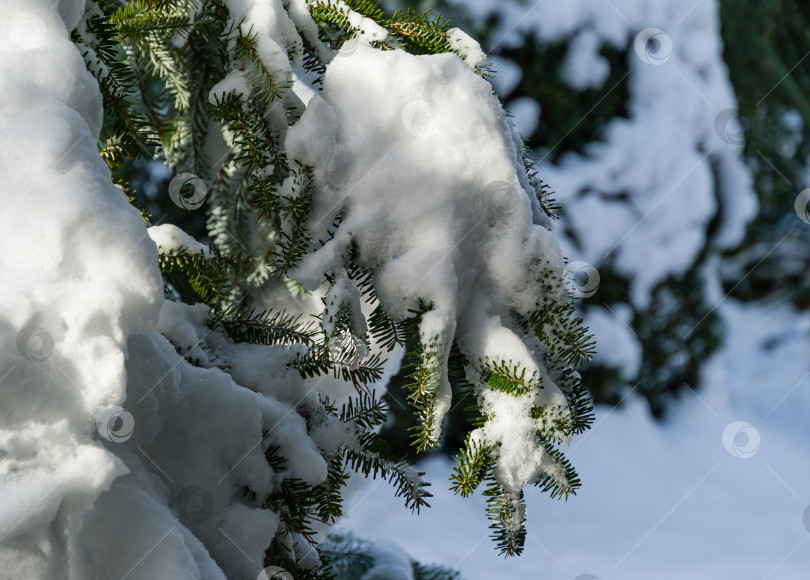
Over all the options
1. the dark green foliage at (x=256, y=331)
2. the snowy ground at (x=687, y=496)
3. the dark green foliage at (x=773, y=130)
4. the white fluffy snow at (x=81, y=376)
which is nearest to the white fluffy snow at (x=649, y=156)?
the dark green foliage at (x=773, y=130)

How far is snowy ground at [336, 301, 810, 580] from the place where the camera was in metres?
3.83

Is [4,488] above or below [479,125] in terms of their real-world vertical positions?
below

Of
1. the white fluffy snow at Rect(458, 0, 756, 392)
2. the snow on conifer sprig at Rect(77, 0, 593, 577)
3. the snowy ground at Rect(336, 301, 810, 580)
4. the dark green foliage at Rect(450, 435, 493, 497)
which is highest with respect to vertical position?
the snow on conifer sprig at Rect(77, 0, 593, 577)

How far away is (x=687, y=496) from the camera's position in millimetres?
4617

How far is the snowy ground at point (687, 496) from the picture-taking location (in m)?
3.83

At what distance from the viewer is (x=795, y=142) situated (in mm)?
4211

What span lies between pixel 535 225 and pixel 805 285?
177 inches

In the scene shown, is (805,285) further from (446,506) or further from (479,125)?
(479,125)

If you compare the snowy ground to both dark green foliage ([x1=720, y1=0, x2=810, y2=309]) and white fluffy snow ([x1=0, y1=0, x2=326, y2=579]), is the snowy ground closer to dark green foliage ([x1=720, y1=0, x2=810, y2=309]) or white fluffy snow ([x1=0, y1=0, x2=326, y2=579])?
dark green foliage ([x1=720, y1=0, x2=810, y2=309])

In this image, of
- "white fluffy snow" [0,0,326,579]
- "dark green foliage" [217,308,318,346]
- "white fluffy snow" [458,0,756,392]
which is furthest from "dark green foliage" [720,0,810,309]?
"white fluffy snow" [0,0,326,579]

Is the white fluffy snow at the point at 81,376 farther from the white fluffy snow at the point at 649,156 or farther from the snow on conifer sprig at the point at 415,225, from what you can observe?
the white fluffy snow at the point at 649,156

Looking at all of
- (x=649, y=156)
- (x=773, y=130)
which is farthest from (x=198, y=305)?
(x=773, y=130)

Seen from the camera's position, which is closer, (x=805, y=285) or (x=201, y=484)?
(x=201, y=484)

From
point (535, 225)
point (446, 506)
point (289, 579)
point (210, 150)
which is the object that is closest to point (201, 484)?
point (289, 579)
